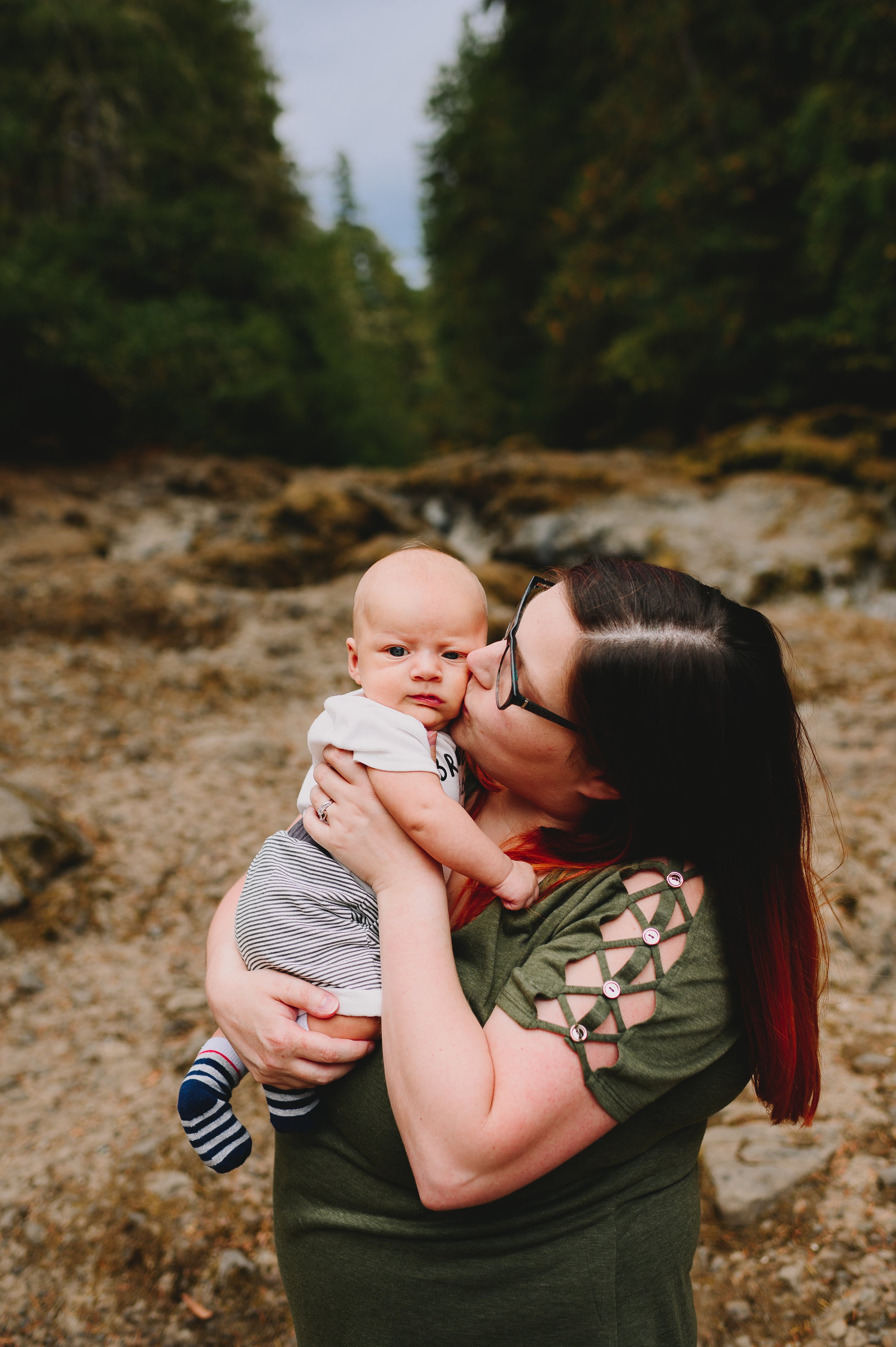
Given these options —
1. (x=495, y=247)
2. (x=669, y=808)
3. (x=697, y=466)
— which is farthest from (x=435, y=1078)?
(x=495, y=247)

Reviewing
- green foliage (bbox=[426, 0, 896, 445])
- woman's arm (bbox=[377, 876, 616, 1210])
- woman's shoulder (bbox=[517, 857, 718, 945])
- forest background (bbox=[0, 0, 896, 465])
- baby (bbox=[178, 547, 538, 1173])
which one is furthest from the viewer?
forest background (bbox=[0, 0, 896, 465])

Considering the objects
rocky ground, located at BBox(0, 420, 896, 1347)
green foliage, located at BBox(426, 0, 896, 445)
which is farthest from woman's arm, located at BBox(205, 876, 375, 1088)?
green foliage, located at BBox(426, 0, 896, 445)

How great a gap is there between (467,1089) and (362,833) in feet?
1.37

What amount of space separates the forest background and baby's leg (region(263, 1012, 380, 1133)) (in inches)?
380

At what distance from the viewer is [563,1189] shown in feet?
3.59

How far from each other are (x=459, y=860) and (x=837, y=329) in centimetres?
1050

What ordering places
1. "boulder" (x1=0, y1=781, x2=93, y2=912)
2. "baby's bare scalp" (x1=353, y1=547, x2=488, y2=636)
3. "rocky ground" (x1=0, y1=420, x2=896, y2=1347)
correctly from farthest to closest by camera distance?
"boulder" (x1=0, y1=781, x2=93, y2=912) < "rocky ground" (x1=0, y1=420, x2=896, y2=1347) < "baby's bare scalp" (x1=353, y1=547, x2=488, y2=636)

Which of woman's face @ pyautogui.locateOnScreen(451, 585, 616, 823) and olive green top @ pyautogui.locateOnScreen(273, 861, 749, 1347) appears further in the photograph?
woman's face @ pyautogui.locateOnScreen(451, 585, 616, 823)

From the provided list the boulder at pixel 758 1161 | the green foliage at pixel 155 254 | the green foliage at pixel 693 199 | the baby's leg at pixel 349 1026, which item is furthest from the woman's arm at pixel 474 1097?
the green foliage at pixel 155 254

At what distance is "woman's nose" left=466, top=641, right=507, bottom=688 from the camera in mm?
1329

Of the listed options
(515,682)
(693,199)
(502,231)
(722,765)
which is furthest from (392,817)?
(502,231)

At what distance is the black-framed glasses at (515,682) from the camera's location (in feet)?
3.97

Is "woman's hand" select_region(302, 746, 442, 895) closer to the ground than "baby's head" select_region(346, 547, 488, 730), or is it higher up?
closer to the ground

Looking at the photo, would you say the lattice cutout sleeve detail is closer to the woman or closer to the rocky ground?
A: the woman
